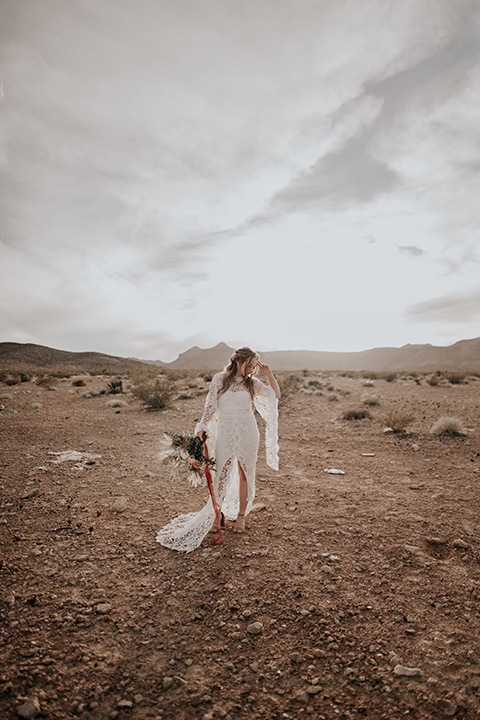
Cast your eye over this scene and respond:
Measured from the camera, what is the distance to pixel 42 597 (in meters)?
3.00

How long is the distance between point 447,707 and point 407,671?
28cm

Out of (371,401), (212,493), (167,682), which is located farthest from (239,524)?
(371,401)

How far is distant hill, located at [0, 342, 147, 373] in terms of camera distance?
202 feet

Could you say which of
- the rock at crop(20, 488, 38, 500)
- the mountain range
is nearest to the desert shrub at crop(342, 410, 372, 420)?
the rock at crop(20, 488, 38, 500)

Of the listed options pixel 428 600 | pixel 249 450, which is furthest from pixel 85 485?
pixel 428 600

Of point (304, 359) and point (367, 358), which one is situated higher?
point (304, 359)

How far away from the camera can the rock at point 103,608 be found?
289 cm

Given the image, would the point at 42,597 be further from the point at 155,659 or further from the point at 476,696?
the point at 476,696

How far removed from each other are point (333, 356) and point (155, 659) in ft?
337

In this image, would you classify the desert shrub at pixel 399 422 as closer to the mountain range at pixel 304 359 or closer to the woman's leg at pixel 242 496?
the woman's leg at pixel 242 496

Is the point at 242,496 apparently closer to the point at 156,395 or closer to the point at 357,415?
the point at 357,415

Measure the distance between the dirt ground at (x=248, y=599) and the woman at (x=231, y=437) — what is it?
0.84ft

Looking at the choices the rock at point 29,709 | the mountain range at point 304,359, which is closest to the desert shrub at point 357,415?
the rock at point 29,709

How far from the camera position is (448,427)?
8352 millimetres
